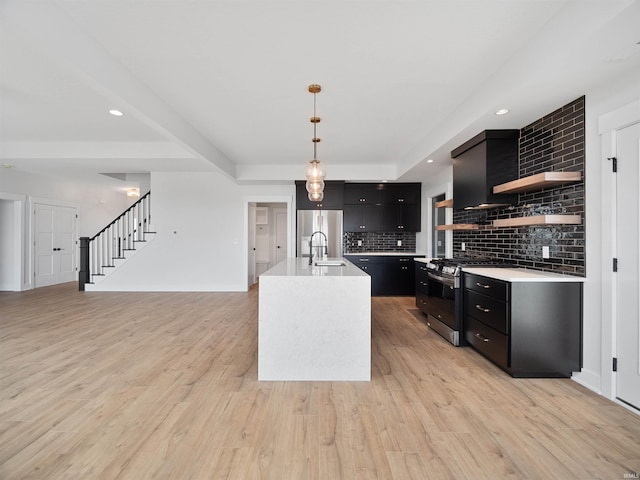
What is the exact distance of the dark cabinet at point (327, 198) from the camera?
6.56 meters

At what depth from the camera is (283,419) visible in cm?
204

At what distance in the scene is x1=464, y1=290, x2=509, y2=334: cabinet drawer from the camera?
105 inches

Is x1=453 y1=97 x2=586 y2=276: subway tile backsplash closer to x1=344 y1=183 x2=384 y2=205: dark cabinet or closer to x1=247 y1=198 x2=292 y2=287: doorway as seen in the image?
x1=344 y1=183 x2=384 y2=205: dark cabinet

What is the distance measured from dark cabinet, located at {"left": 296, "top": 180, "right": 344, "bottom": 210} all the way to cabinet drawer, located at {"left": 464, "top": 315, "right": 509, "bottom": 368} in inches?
149

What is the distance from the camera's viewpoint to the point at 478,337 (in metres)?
3.11

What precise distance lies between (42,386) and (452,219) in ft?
17.0

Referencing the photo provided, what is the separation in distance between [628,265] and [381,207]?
15.3ft

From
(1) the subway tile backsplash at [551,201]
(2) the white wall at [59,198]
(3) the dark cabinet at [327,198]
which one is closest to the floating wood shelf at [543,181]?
(1) the subway tile backsplash at [551,201]

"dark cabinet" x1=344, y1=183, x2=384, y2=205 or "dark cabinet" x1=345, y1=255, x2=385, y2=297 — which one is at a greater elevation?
"dark cabinet" x1=344, y1=183, x2=384, y2=205

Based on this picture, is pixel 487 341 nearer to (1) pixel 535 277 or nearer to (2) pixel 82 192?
(1) pixel 535 277

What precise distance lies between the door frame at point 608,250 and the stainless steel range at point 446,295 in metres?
1.11

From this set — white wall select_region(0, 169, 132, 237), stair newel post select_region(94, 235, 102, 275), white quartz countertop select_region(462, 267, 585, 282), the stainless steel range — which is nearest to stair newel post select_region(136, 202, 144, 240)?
stair newel post select_region(94, 235, 102, 275)

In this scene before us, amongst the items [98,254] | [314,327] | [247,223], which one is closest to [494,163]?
[314,327]

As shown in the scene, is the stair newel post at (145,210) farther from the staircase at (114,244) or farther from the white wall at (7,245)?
the white wall at (7,245)
